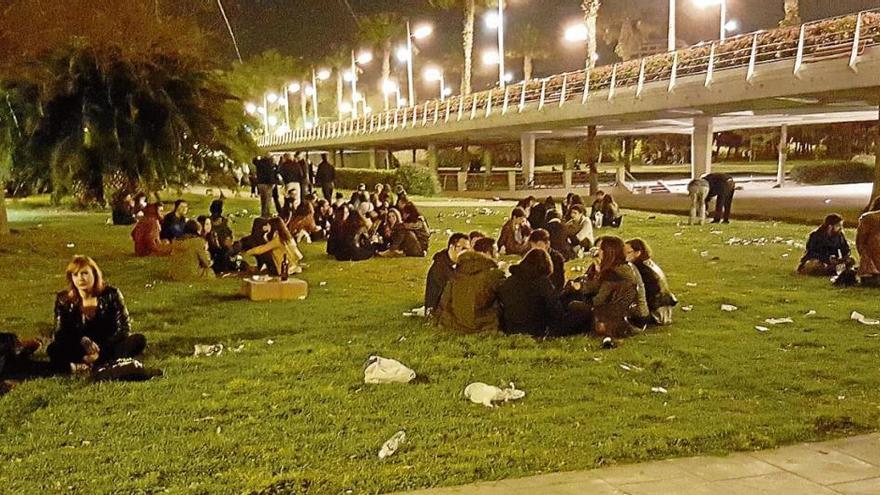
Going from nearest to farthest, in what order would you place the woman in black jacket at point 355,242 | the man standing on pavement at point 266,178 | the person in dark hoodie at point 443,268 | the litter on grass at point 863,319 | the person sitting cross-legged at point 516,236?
the litter on grass at point 863,319
the person in dark hoodie at point 443,268
the person sitting cross-legged at point 516,236
the woman in black jacket at point 355,242
the man standing on pavement at point 266,178

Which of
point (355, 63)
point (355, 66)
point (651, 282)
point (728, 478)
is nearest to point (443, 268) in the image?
point (651, 282)

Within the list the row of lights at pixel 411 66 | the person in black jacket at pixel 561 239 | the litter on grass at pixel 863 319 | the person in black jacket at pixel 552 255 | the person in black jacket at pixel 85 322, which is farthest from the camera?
the row of lights at pixel 411 66

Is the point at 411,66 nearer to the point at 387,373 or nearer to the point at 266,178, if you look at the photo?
the point at 266,178

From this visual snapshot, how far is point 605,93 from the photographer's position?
101 feet

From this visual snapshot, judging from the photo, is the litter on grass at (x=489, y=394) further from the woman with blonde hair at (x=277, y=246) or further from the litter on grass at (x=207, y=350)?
the woman with blonde hair at (x=277, y=246)

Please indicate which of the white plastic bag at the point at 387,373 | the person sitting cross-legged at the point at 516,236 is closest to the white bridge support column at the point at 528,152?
the person sitting cross-legged at the point at 516,236

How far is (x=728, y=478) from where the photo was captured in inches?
194

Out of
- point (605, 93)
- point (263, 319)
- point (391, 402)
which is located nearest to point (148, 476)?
point (391, 402)

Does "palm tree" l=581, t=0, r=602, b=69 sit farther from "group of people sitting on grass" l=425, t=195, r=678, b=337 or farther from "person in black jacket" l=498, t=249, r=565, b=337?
"person in black jacket" l=498, t=249, r=565, b=337

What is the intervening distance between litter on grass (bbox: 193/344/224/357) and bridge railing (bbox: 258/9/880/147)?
15953 mm

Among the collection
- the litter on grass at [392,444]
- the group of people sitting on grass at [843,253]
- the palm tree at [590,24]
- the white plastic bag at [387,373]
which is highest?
the palm tree at [590,24]

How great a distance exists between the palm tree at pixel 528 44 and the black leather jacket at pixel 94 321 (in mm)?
77546

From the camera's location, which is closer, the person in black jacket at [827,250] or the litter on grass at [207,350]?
the litter on grass at [207,350]

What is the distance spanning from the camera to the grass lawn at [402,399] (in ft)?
17.0
